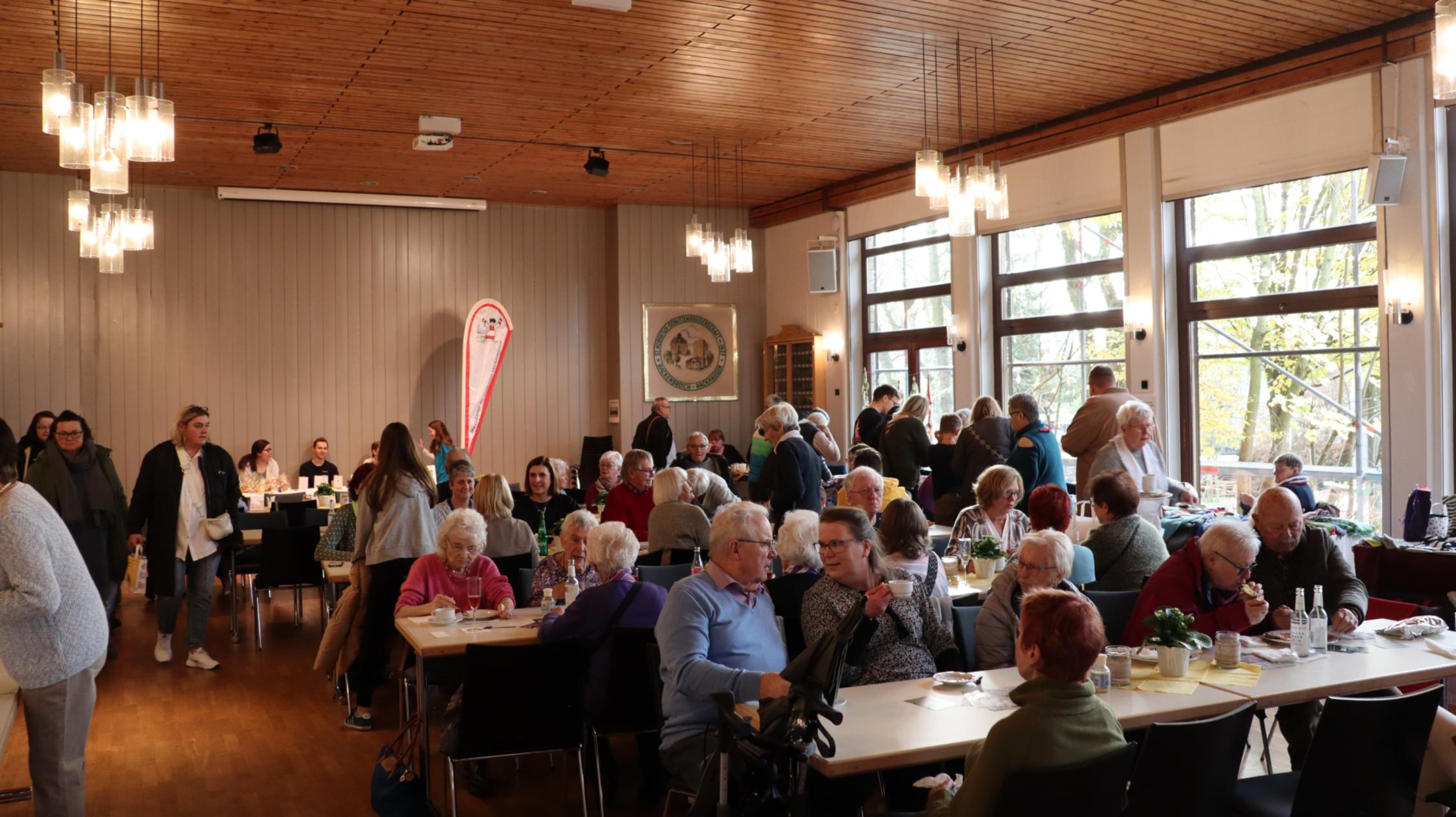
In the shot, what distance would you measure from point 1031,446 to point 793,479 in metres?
1.74

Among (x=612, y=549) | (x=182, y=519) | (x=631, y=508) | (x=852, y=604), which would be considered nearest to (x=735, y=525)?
(x=852, y=604)

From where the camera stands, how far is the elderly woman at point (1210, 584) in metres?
4.21

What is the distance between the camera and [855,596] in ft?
→ 12.7

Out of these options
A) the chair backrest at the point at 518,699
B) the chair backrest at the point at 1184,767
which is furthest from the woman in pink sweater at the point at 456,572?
the chair backrest at the point at 1184,767

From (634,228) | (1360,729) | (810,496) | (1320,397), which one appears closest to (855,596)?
(1360,729)

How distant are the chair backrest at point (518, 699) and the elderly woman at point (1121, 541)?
2.42 metres

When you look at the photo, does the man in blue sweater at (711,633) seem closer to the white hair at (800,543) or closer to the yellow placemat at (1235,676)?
the white hair at (800,543)

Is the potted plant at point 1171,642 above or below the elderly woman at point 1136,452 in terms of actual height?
below

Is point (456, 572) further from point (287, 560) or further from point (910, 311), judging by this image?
point (910, 311)

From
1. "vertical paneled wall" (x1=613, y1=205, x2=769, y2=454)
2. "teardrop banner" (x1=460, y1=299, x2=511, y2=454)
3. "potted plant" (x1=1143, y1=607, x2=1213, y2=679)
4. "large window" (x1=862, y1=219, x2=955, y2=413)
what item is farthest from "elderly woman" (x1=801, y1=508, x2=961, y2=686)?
"vertical paneled wall" (x1=613, y1=205, x2=769, y2=454)

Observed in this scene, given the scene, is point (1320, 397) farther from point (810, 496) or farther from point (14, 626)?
point (14, 626)

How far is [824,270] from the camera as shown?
13.9m

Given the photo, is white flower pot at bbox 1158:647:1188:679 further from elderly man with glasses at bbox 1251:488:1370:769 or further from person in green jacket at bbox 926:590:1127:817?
person in green jacket at bbox 926:590:1127:817

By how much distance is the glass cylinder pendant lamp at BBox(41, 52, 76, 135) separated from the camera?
4555 millimetres
